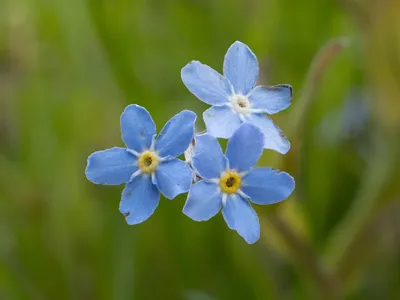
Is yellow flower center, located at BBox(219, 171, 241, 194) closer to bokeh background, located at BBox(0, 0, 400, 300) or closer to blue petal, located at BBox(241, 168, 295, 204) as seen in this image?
blue petal, located at BBox(241, 168, 295, 204)

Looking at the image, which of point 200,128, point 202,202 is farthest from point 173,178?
point 200,128

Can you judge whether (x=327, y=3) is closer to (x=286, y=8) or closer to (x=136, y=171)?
(x=286, y=8)

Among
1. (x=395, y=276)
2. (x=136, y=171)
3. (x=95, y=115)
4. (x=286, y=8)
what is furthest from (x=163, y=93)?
(x=136, y=171)

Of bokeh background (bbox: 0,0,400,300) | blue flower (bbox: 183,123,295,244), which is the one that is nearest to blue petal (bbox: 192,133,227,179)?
blue flower (bbox: 183,123,295,244)

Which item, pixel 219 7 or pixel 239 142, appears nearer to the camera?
pixel 239 142

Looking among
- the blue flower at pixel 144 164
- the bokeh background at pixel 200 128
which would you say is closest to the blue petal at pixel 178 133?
the blue flower at pixel 144 164

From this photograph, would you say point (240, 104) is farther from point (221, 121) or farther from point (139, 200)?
point (139, 200)

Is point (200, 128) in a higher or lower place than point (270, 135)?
higher

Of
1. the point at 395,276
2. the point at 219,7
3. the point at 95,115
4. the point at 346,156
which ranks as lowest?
the point at 395,276
